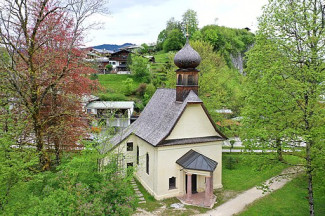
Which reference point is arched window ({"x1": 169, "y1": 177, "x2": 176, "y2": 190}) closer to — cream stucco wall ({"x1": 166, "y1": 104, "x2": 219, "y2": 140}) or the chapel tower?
cream stucco wall ({"x1": 166, "y1": 104, "x2": 219, "y2": 140})

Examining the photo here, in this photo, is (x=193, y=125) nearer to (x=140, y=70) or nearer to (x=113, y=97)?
(x=113, y=97)

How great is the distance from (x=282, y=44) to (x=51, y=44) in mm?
12854

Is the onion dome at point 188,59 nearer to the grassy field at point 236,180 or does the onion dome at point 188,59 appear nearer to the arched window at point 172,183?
the grassy field at point 236,180

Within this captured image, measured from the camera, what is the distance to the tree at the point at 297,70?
12227mm

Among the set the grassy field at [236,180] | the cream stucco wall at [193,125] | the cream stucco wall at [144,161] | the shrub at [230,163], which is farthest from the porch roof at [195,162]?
the shrub at [230,163]

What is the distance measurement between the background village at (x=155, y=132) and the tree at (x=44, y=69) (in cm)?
7

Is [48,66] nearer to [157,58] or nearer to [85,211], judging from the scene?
[85,211]

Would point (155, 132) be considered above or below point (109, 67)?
below

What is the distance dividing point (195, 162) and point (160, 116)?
5209 mm

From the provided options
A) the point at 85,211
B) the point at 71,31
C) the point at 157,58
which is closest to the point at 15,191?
the point at 85,211

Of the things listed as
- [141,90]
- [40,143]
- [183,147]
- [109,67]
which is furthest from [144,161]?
[109,67]

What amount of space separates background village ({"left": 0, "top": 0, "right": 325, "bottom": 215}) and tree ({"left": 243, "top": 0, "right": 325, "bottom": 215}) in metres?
0.06

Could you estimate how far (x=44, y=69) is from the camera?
1204 cm

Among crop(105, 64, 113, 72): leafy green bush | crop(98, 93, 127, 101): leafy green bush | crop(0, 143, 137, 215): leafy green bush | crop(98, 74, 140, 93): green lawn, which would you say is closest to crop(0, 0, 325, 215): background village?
crop(0, 143, 137, 215): leafy green bush
